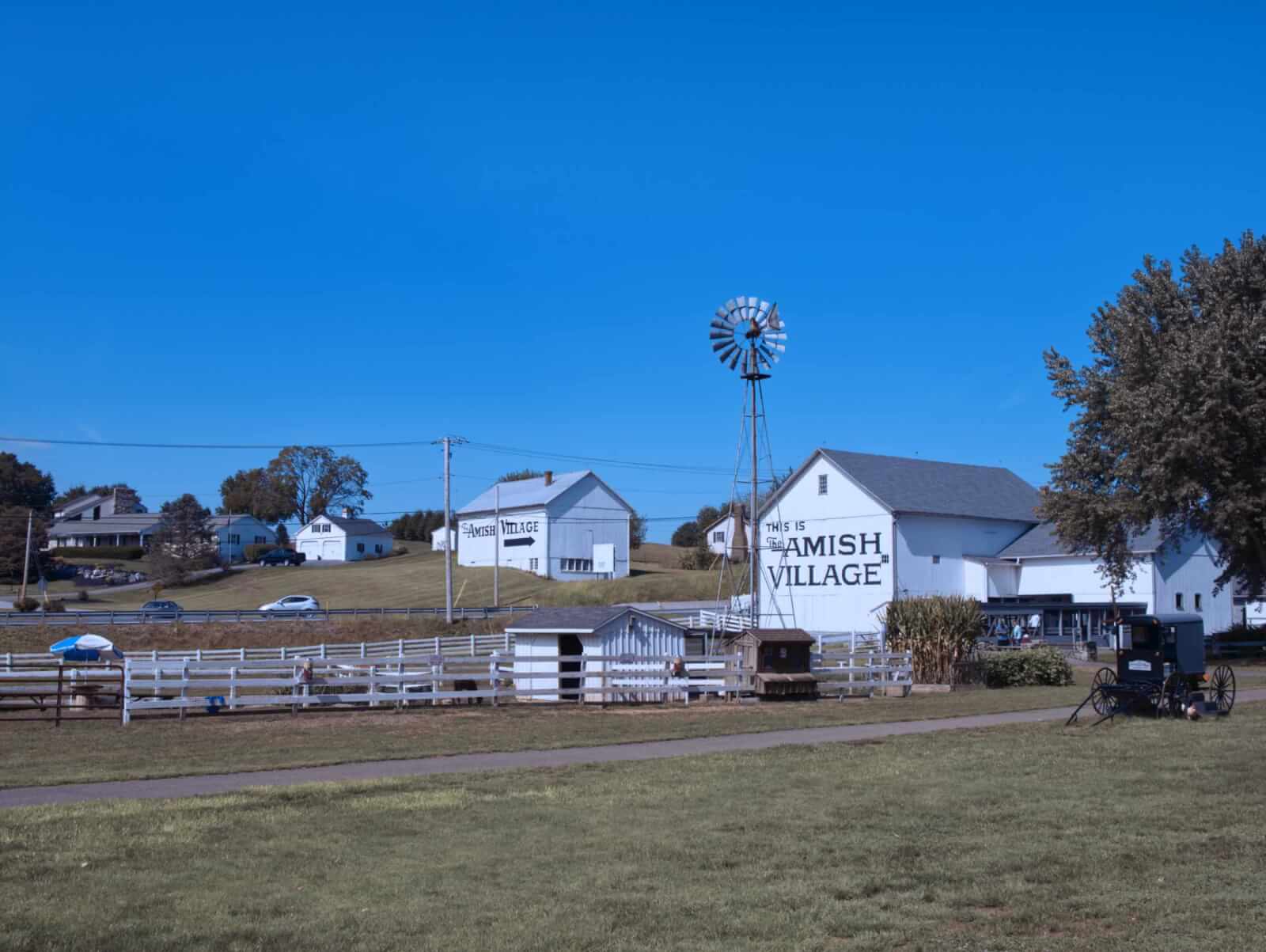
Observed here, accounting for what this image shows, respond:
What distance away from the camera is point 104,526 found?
13150 centimetres

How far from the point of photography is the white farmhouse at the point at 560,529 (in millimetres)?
92750

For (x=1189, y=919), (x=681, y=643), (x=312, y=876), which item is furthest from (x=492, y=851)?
(x=681, y=643)

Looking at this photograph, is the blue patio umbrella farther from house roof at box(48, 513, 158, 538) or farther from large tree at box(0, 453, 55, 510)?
large tree at box(0, 453, 55, 510)

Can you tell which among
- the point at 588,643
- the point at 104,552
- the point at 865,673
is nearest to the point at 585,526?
the point at 104,552

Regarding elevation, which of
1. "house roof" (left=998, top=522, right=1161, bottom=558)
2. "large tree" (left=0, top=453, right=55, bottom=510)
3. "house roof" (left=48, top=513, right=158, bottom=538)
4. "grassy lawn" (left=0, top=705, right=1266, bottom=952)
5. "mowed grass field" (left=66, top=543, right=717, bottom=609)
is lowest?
"grassy lawn" (left=0, top=705, right=1266, bottom=952)

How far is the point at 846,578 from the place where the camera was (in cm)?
6056

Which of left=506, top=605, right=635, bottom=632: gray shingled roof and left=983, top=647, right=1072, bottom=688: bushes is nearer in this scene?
left=506, top=605, right=635, bottom=632: gray shingled roof

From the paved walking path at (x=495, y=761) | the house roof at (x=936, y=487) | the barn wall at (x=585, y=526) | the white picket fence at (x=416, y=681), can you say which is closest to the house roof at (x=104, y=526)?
the barn wall at (x=585, y=526)

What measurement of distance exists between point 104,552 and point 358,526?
26093mm

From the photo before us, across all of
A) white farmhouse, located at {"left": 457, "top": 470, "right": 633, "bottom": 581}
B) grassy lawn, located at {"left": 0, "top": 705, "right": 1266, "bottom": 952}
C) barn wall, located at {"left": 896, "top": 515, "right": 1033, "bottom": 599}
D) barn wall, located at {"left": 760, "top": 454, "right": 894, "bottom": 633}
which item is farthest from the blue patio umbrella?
white farmhouse, located at {"left": 457, "top": 470, "right": 633, "bottom": 581}

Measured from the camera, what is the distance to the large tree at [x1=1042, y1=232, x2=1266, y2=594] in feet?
143

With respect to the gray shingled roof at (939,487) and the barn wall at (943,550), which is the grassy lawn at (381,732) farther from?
the gray shingled roof at (939,487)

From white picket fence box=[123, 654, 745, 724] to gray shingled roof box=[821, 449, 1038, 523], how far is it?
28933 millimetres

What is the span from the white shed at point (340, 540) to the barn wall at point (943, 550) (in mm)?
73229
